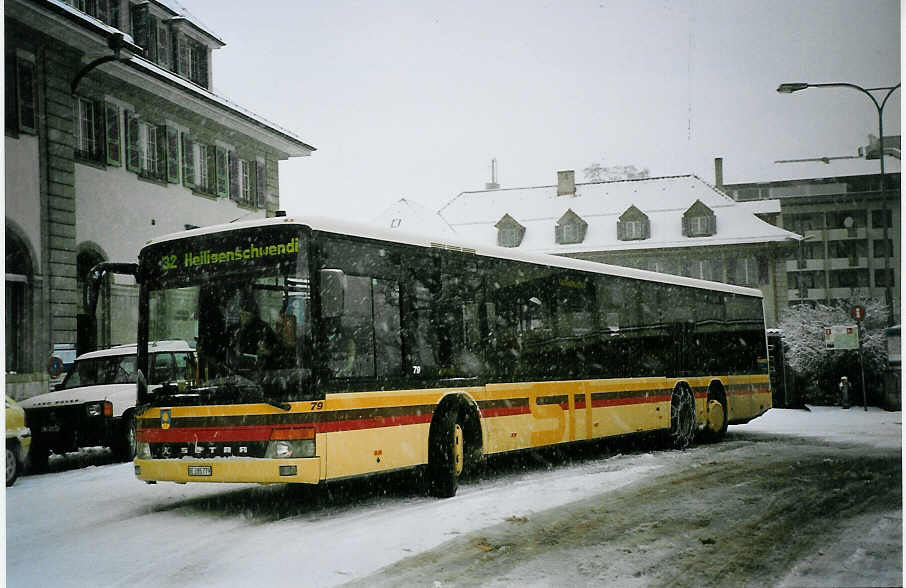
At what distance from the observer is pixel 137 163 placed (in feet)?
38.7

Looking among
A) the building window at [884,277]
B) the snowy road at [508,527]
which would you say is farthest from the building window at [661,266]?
the building window at [884,277]

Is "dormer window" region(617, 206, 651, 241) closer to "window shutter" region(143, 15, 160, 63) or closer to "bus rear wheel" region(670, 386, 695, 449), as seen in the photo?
"bus rear wheel" region(670, 386, 695, 449)

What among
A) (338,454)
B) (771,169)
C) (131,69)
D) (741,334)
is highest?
(131,69)

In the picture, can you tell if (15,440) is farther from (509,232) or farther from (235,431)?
(509,232)

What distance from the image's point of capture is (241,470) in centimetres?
845

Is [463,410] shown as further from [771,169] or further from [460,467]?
[771,169]

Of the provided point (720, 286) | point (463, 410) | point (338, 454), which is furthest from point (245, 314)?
point (720, 286)

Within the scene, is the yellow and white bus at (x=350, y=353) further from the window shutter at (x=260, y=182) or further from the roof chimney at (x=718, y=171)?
the roof chimney at (x=718, y=171)

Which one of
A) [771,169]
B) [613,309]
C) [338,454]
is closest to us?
[338,454]

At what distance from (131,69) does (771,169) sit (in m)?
7.25

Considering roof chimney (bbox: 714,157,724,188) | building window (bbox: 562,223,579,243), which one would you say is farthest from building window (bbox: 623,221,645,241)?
roof chimney (bbox: 714,157,724,188)

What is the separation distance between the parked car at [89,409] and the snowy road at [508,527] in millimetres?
710

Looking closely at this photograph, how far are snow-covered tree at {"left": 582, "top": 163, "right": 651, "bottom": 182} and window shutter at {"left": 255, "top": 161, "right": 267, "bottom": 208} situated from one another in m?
3.50

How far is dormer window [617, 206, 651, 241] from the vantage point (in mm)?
11414
